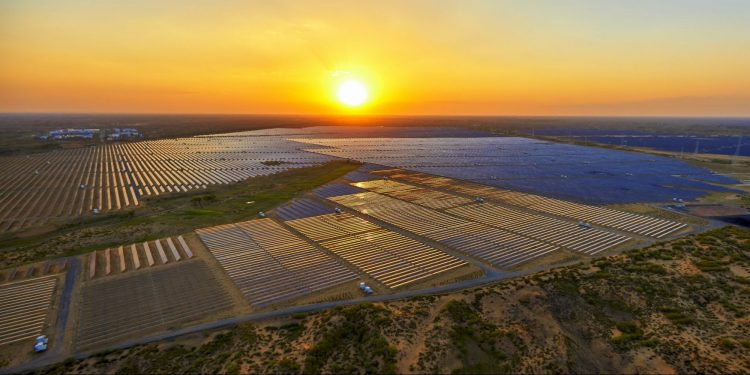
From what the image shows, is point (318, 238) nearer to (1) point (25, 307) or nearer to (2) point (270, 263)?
(2) point (270, 263)

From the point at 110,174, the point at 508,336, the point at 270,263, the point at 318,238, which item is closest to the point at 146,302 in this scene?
the point at 270,263

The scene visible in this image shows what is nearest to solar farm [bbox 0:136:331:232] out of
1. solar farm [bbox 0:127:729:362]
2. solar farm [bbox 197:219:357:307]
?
solar farm [bbox 0:127:729:362]

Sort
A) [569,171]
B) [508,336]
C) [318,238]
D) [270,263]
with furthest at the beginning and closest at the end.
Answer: [569,171] < [318,238] < [270,263] < [508,336]

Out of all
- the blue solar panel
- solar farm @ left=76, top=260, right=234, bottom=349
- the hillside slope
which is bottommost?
the hillside slope

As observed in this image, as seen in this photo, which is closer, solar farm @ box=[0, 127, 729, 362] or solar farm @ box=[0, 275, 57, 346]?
solar farm @ box=[0, 275, 57, 346]

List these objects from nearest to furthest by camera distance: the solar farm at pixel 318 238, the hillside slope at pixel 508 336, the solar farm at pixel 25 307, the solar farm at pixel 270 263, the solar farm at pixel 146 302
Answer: the hillside slope at pixel 508 336
the solar farm at pixel 25 307
the solar farm at pixel 146 302
the solar farm at pixel 318 238
the solar farm at pixel 270 263

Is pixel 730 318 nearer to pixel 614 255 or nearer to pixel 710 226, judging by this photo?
pixel 614 255

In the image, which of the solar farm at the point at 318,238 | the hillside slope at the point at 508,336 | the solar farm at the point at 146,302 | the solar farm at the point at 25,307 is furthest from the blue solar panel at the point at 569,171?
the solar farm at the point at 25,307

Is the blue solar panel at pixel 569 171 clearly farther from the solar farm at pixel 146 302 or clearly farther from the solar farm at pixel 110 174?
the solar farm at pixel 146 302

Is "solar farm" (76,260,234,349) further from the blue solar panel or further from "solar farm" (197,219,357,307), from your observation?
the blue solar panel
